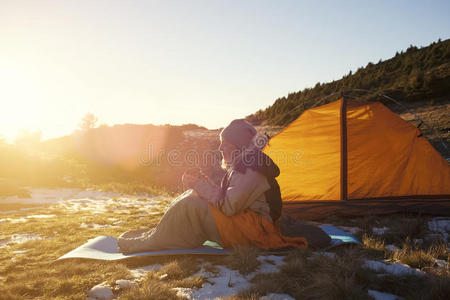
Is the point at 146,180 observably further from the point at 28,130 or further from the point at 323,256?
the point at 28,130

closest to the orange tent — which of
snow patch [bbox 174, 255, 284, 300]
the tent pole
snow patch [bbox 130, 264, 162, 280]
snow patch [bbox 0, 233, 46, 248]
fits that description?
the tent pole

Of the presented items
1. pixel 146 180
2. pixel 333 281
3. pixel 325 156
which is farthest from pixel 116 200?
pixel 333 281

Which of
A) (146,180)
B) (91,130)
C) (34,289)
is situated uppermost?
(91,130)

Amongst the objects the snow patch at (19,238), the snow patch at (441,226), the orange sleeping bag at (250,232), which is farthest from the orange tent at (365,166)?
the snow patch at (19,238)

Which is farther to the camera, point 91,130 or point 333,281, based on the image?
point 91,130

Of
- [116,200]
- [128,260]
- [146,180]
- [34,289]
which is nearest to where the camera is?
[34,289]

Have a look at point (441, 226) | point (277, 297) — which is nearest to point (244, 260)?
point (277, 297)

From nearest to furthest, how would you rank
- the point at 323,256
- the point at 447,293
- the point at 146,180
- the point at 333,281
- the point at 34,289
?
1. the point at 447,293
2. the point at 333,281
3. the point at 34,289
4. the point at 323,256
5. the point at 146,180

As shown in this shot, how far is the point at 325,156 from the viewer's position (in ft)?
18.6

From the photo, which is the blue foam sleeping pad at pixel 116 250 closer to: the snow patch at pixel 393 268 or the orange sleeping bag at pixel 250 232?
the orange sleeping bag at pixel 250 232

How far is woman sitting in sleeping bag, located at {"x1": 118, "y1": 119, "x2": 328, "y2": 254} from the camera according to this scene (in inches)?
110

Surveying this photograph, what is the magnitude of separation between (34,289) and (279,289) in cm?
209

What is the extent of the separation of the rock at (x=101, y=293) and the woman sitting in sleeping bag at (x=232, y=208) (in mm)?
822

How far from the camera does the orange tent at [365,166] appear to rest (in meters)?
5.22
